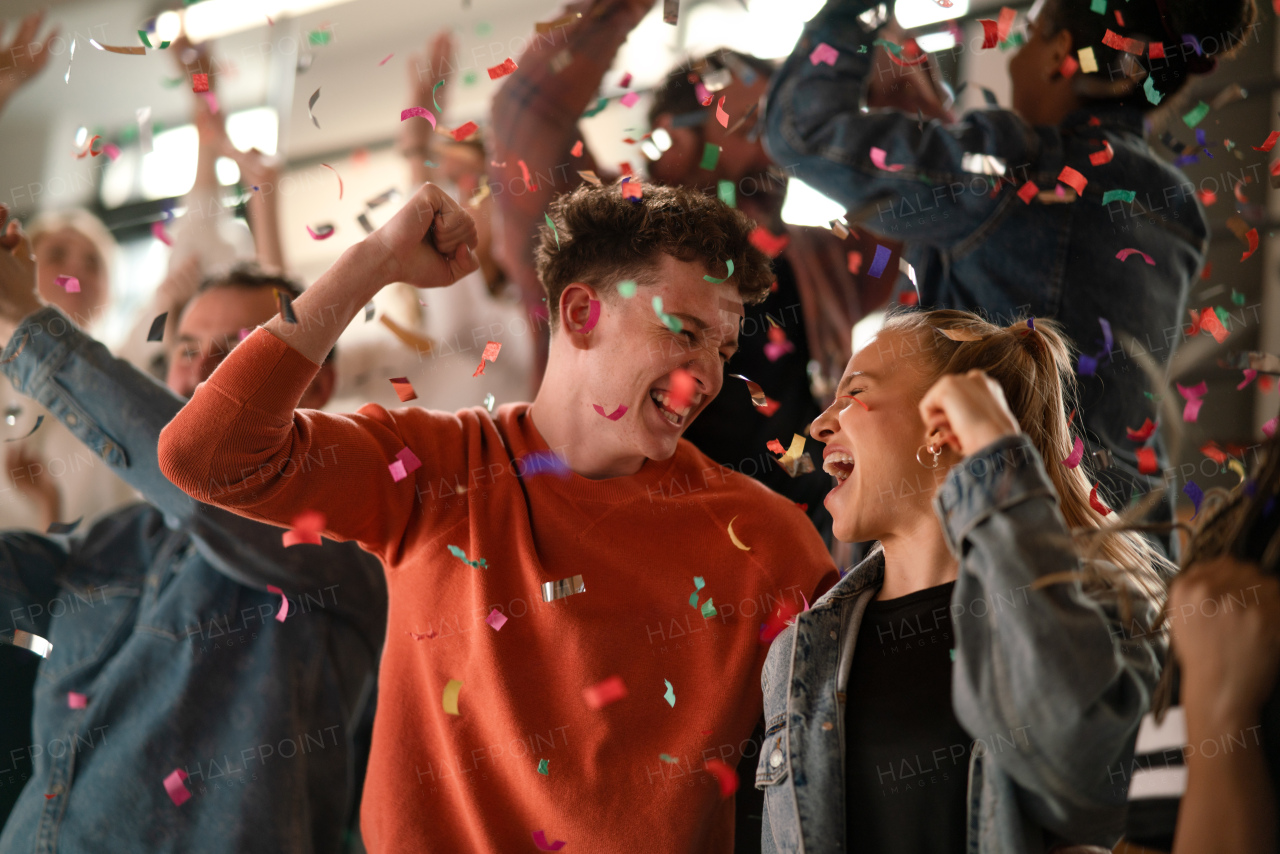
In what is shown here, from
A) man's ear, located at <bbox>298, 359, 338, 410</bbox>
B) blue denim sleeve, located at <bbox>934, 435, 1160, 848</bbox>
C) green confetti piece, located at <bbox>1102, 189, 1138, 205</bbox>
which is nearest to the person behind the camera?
blue denim sleeve, located at <bbox>934, 435, 1160, 848</bbox>

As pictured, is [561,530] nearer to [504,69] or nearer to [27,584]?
[504,69]

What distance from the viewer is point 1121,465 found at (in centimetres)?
147

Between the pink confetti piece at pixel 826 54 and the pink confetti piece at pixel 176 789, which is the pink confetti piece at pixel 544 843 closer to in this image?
the pink confetti piece at pixel 176 789

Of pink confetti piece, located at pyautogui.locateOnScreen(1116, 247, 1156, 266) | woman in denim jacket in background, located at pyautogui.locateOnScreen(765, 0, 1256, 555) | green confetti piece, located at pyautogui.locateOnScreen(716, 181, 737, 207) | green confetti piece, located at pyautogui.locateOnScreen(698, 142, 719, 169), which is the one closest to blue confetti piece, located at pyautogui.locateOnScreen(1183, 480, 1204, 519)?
woman in denim jacket in background, located at pyautogui.locateOnScreen(765, 0, 1256, 555)

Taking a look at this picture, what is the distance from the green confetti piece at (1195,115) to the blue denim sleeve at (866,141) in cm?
47

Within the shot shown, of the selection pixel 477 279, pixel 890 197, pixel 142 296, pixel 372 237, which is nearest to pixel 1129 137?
pixel 890 197

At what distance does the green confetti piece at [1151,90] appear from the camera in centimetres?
150

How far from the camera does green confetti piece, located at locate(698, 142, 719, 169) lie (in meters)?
1.83

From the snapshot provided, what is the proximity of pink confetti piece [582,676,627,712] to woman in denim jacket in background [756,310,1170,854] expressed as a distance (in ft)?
0.67

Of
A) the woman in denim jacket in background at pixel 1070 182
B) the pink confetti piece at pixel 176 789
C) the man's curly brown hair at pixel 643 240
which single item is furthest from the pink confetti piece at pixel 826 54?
the pink confetti piece at pixel 176 789

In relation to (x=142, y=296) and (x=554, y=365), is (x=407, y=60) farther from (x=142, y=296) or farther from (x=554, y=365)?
(x=554, y=365)

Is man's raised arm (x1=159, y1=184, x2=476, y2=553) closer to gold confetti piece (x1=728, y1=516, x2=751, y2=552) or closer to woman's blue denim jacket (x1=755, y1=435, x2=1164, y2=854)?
gold confetti piece (x1=728, y1=516, x2=751, y2=552)

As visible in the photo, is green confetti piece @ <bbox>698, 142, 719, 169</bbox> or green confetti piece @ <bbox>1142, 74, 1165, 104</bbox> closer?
green confetti piece @ <bbox>1142, 74, 1165, 104</bbox>

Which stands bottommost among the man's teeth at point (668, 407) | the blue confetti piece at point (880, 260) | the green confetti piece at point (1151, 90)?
the man's teeth at point (668, 407)
